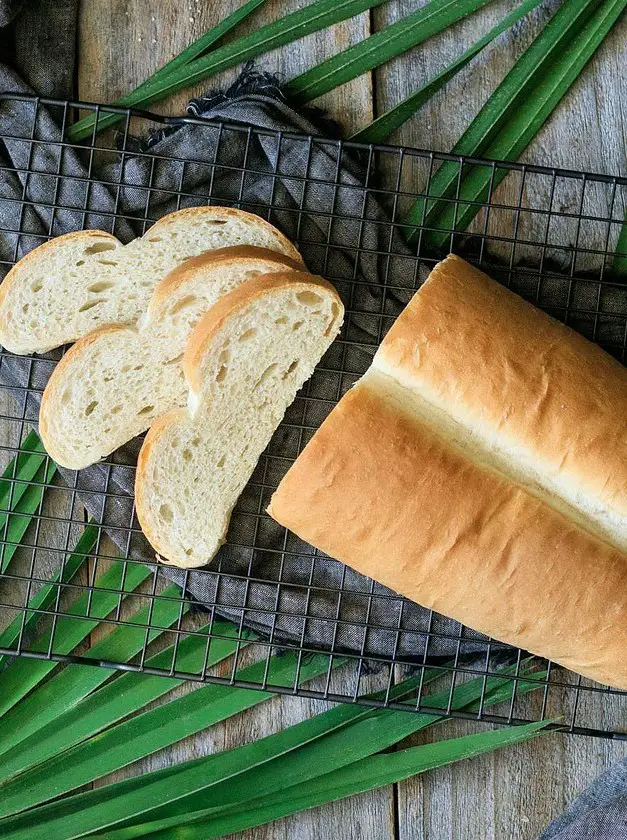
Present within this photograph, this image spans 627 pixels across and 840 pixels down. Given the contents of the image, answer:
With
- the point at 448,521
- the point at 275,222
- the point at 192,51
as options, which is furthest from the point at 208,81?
the point at 448,521

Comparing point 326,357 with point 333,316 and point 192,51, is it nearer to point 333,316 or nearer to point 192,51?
point 333,316

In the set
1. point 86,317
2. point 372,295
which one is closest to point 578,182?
point 372,295

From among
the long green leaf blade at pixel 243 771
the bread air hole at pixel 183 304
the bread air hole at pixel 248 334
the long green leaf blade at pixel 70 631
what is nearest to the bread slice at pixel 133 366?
the bread air hole at pixel 183 304

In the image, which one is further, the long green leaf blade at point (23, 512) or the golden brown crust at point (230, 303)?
the long green leaf blade at point (23, 512)

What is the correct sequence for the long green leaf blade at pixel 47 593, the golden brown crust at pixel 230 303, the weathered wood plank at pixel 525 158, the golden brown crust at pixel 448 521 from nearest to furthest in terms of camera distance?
the golden brown crust at pixel 448 521, the golden brown crust at pixel 230 303, the long green leaf blade at pixel 47 593, the weathered wood plank at pixel 525 158

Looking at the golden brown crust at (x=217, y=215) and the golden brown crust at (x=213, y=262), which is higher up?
the golden brown crust at (x=217, y=215)

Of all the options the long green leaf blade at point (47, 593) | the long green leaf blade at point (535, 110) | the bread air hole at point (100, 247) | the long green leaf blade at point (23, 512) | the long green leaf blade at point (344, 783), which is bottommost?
the long green leaf blade at point (344, 783)

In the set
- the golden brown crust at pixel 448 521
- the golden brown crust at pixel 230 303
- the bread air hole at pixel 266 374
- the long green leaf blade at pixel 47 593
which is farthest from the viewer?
the long green leaf blade at pixel 47 593

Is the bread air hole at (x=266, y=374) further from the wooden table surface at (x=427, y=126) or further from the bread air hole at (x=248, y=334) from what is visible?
the wooden table surface at (x=427, y=126)
